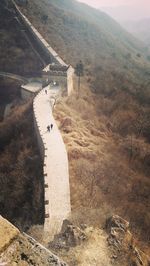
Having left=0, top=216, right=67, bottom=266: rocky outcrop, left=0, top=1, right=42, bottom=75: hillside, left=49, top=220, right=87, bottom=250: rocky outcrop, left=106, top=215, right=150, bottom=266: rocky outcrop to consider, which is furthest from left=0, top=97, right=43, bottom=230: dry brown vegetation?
left=0, top=1, right=42, bottom=75: hillside

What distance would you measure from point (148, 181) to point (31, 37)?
3916 centimetres

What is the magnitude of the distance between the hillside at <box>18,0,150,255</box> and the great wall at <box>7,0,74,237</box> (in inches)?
23.5

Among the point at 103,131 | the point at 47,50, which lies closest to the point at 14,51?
the point at 47,50

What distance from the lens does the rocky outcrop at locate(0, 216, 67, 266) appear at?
367cm

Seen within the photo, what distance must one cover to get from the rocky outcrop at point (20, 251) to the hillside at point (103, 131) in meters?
8.28

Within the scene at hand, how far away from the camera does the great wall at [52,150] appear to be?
1461 centimetres

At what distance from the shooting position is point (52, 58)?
151 feet

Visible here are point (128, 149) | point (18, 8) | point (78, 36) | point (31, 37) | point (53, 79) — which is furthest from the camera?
point (78, 36)

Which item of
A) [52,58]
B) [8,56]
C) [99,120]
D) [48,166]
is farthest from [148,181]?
[8,56]

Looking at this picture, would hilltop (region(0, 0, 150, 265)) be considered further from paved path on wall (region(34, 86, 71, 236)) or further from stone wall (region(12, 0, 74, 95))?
stone wall (region(12, 0, 74, 95))

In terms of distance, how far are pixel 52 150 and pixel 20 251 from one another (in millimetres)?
16456

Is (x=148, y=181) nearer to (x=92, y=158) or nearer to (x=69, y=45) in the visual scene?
(x=92, y=158)

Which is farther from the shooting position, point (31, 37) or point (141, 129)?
point (31, 37)

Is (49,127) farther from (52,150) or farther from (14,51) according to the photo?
(14,51)
